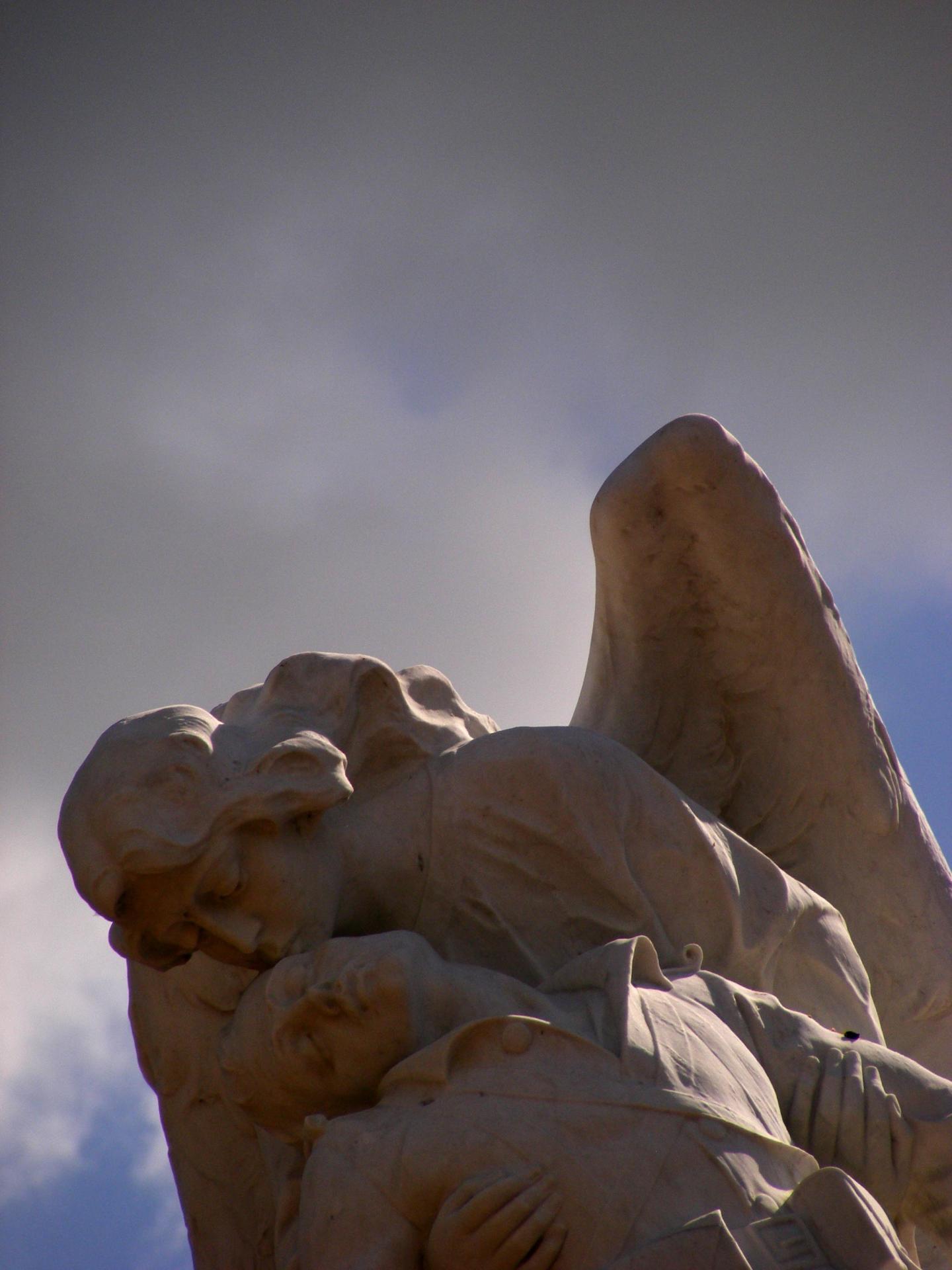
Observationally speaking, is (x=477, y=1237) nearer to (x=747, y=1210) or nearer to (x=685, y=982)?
(x=747, y=1210)

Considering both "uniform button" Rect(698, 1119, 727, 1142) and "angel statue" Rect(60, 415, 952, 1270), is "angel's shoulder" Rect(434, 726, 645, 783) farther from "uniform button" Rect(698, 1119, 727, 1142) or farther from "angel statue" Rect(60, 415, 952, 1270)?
"uniform button" Rect(698, 1119, 727, 1142)

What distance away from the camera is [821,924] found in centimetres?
478

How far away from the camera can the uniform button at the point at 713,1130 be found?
11.4ft

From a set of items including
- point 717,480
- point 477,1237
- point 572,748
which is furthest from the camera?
point 717,480

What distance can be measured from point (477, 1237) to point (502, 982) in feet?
2.30

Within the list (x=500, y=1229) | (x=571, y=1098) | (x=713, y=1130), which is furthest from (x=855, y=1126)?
(x=500, y=1229)

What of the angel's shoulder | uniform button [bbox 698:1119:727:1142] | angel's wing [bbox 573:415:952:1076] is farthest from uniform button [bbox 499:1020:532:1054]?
angel's wing [bbox 573:415:952:1076]

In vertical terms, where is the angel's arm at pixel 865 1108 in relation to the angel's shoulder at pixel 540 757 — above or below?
below

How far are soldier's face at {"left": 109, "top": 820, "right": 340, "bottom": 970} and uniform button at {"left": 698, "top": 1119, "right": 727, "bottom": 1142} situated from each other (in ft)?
Result: 3.65

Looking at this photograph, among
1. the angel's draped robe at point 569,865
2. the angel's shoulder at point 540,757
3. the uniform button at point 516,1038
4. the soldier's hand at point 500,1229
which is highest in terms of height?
the angel's shoulder at point 540,757

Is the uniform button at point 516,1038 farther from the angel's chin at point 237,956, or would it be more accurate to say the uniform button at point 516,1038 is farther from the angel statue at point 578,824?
the angel's chin at point 237,956

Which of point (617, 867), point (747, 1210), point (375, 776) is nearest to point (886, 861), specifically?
point (617, 867)

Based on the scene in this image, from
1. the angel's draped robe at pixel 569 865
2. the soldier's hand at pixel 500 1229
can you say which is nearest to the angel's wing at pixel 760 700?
the angel's draped robe at pixel 569 865

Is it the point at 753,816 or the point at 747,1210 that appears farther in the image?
the point at 753,816
